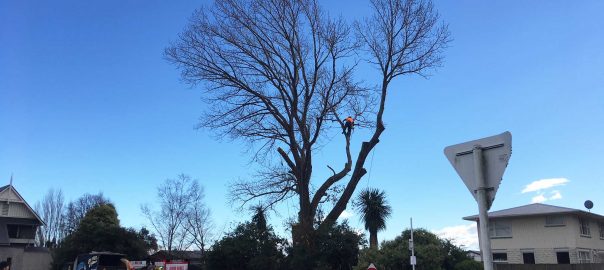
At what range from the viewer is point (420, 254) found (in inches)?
1046

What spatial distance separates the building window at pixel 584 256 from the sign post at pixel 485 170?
128ft

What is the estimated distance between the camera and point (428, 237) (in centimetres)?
2873

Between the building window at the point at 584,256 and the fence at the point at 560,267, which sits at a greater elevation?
the building window at the point at 584,256

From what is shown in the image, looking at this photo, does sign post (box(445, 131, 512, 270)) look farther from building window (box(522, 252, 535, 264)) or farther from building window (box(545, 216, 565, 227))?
building window (box(522, 252, 535, 264))

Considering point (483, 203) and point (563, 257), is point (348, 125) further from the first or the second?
point (483, 203)

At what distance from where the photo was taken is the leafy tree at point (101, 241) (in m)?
44.9

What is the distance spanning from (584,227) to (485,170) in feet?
136

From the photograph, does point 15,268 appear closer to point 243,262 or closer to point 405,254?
point 243,262

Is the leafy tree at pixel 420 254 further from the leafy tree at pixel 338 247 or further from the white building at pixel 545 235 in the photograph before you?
the white building at pixel 545 235

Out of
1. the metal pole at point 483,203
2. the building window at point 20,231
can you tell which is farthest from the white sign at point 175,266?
the building window at point 20,231

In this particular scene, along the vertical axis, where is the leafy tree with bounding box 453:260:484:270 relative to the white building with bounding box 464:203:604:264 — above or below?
below

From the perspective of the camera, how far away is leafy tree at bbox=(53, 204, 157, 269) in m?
44.9

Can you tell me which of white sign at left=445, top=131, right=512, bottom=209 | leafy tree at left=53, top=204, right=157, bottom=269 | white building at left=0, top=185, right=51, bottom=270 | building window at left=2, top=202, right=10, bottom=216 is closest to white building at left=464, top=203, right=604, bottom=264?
leafy tree at left=53, top=204, right=157, bottom=269

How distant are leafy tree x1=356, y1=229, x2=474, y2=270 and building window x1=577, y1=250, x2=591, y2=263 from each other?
14721mm
